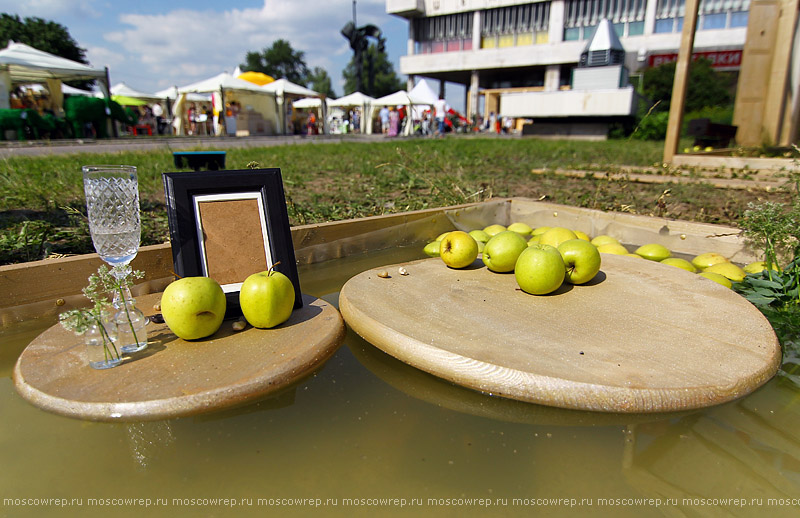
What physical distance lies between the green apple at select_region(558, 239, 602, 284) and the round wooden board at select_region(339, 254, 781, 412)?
0.09 m

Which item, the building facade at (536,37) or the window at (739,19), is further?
the building facade at (536,37)

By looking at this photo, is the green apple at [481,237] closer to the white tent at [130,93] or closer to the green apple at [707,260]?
the green apple at [707,260]

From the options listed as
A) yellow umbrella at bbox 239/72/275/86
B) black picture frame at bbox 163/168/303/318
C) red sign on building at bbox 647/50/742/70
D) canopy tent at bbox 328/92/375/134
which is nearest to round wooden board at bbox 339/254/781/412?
black picture frame at bbox 163/168/303/318

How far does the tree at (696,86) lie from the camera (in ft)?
92.4

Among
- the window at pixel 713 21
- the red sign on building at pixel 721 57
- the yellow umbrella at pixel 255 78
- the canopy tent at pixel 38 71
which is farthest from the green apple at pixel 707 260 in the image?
the window at pixel 713 21

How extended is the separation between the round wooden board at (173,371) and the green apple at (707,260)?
9.34 feet

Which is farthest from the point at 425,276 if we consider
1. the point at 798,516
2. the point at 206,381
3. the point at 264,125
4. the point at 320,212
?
the point at 264,125

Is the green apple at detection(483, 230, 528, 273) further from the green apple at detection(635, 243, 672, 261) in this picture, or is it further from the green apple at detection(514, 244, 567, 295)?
the green apple at detection(635, 243, 672, 261)

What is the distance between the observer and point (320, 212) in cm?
475

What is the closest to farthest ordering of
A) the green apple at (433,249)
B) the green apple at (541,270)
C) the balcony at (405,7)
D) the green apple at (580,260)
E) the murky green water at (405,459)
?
the murky green water at (405,459) → the green apple at (541,270) → the green apple at (580,260) → the green apple at (433,249) → the balcony at (405,7)

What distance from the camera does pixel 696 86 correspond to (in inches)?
1114

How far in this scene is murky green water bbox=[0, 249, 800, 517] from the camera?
1385mm

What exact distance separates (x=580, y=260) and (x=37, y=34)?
194 feet

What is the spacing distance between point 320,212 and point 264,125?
80.1 ft
